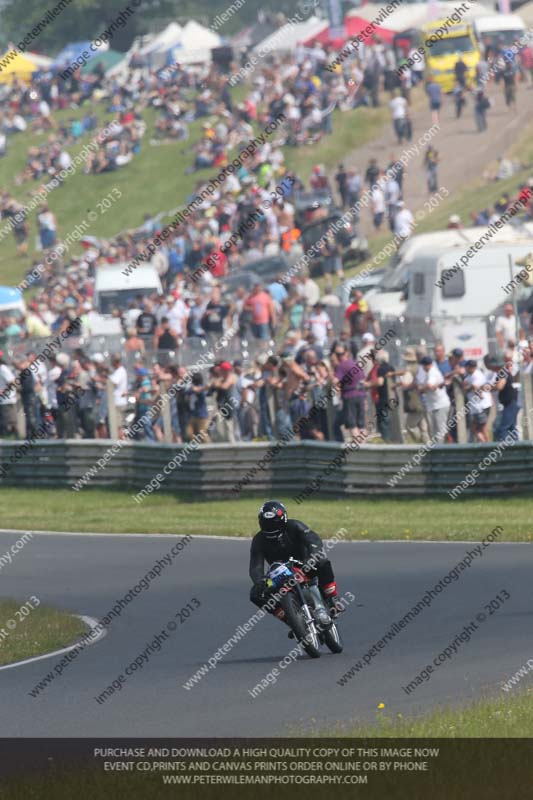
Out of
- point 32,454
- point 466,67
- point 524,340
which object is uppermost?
point 466,67

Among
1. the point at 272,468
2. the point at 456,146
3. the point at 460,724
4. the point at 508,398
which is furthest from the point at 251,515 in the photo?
the point at 456,146

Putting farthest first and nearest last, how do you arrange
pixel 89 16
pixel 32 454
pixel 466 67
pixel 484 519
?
pixel 89 16 → pixel 466 67 → pixel 32 454 → pixel 484 519

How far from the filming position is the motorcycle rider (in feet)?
40.4

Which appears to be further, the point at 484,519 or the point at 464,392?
the point at 464,392

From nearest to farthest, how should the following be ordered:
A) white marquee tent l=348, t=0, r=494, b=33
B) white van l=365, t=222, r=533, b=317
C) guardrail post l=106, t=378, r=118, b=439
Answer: guardrail post l=106, t=378, r=118, b=439
white van l=365, t=222, r=533, b=317
white marquee tent l=348, t=0, r=494, b=33

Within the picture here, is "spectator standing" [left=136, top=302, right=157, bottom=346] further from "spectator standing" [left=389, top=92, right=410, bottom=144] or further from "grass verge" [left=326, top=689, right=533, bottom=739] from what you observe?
"grass verge" [left=326, top=689, right=533, bottom=739]

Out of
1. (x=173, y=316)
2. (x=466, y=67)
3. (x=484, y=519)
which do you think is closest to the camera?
(x=484, y=519)

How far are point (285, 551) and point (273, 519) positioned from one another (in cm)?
32

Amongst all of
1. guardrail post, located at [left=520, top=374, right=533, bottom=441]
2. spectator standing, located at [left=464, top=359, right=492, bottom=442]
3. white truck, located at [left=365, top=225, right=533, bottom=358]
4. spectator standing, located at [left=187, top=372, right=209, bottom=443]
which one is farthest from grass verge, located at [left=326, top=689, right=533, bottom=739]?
white truck, located at [left=365, top=225, right=533, bottom=358]

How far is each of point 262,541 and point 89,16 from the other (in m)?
90.2

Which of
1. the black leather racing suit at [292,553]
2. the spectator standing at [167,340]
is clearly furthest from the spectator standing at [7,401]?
the black leather racing suit at [292,553]

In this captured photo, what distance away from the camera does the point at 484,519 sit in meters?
19.8
